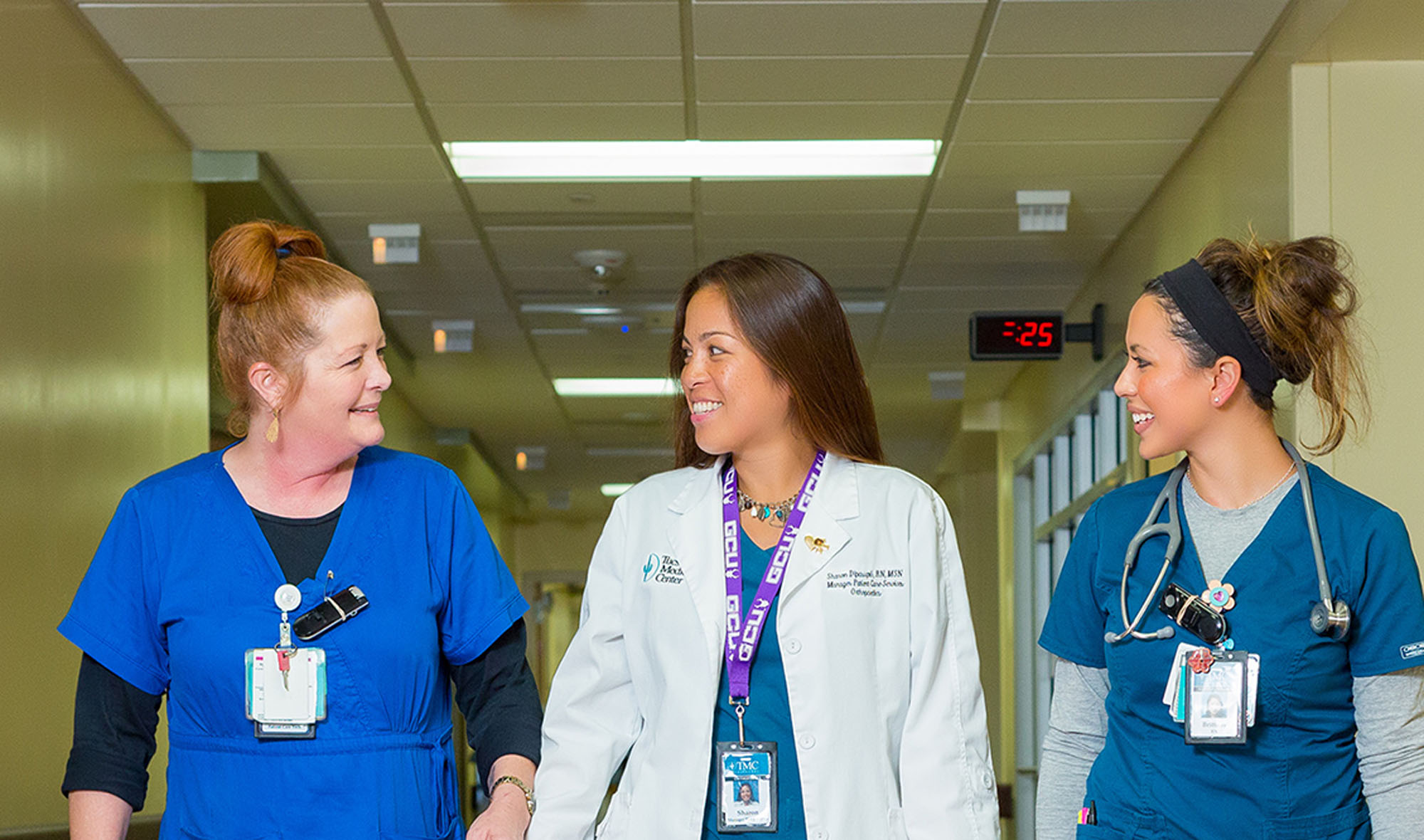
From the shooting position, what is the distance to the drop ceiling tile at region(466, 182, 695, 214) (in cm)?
630

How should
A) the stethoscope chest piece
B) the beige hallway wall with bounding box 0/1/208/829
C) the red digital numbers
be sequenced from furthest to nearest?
the red digital numbers < the beige hallway wall with bounding box 0/1/208/829 < the stethoscope chest piece

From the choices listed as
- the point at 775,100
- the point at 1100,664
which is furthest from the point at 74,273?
the point at 1100,664

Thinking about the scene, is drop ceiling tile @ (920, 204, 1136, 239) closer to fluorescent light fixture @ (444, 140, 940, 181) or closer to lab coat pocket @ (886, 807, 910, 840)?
fluorescent light fixture @ (444, 140, 940, 181)

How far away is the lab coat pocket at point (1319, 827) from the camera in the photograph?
2086 millimetres

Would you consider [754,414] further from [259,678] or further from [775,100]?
[775,100]

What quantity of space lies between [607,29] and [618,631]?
2721mm

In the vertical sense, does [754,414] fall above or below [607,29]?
below

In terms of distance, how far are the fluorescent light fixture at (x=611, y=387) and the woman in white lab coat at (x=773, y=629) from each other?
25.2 ft

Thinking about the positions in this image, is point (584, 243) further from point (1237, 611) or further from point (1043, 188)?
point (1237, 611)

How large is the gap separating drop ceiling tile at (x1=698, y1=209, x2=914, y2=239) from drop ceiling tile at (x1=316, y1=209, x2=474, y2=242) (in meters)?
1.09

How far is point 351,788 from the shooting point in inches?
85.1

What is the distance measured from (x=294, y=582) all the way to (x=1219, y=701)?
133 centimetres

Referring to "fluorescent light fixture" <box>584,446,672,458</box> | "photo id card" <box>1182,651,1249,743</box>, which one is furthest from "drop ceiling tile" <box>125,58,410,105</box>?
"fluorescent light fixture" <box>584,446,672,458</box>

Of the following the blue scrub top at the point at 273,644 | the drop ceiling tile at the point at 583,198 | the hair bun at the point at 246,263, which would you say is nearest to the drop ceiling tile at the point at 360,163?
the drop ceiling tile at the point at 583,198
